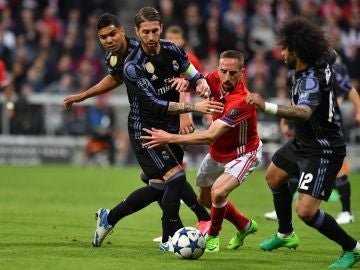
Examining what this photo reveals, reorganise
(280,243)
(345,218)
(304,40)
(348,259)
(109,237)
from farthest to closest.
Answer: (345,218) → (109,237) → (280,243) → (348,259) → (304,40)

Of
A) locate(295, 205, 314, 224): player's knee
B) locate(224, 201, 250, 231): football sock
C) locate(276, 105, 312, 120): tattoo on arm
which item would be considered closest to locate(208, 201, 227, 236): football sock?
locate(224, 201, 250, 231): football sock

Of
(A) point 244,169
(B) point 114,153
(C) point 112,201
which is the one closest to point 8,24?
(B) point 114,153

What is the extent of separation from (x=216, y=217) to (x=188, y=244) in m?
0.87

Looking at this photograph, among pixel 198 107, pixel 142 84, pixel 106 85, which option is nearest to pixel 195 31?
pixel 106 85

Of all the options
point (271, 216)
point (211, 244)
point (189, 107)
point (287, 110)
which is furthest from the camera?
point (271, 216)

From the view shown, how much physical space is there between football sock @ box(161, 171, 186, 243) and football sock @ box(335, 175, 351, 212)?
4133mm

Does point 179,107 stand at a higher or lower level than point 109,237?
higher

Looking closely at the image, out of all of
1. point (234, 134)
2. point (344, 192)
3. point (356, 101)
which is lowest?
point (344, 192)

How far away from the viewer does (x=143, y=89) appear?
349 inches

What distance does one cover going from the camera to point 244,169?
9.33m

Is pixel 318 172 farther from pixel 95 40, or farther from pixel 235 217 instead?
pixel 95 40

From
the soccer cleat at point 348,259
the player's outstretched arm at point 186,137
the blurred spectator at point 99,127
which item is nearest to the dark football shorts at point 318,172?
the soccer cleat at point 348,259

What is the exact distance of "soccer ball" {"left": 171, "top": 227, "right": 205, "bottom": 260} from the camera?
8.56 meters

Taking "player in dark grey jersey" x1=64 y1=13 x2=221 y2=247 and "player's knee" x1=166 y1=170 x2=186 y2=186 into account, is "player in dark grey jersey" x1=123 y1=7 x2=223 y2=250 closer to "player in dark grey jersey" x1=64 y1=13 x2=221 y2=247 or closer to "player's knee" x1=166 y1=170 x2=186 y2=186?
"player's knee" x1=166 y1=170 x2=186 y2=186
